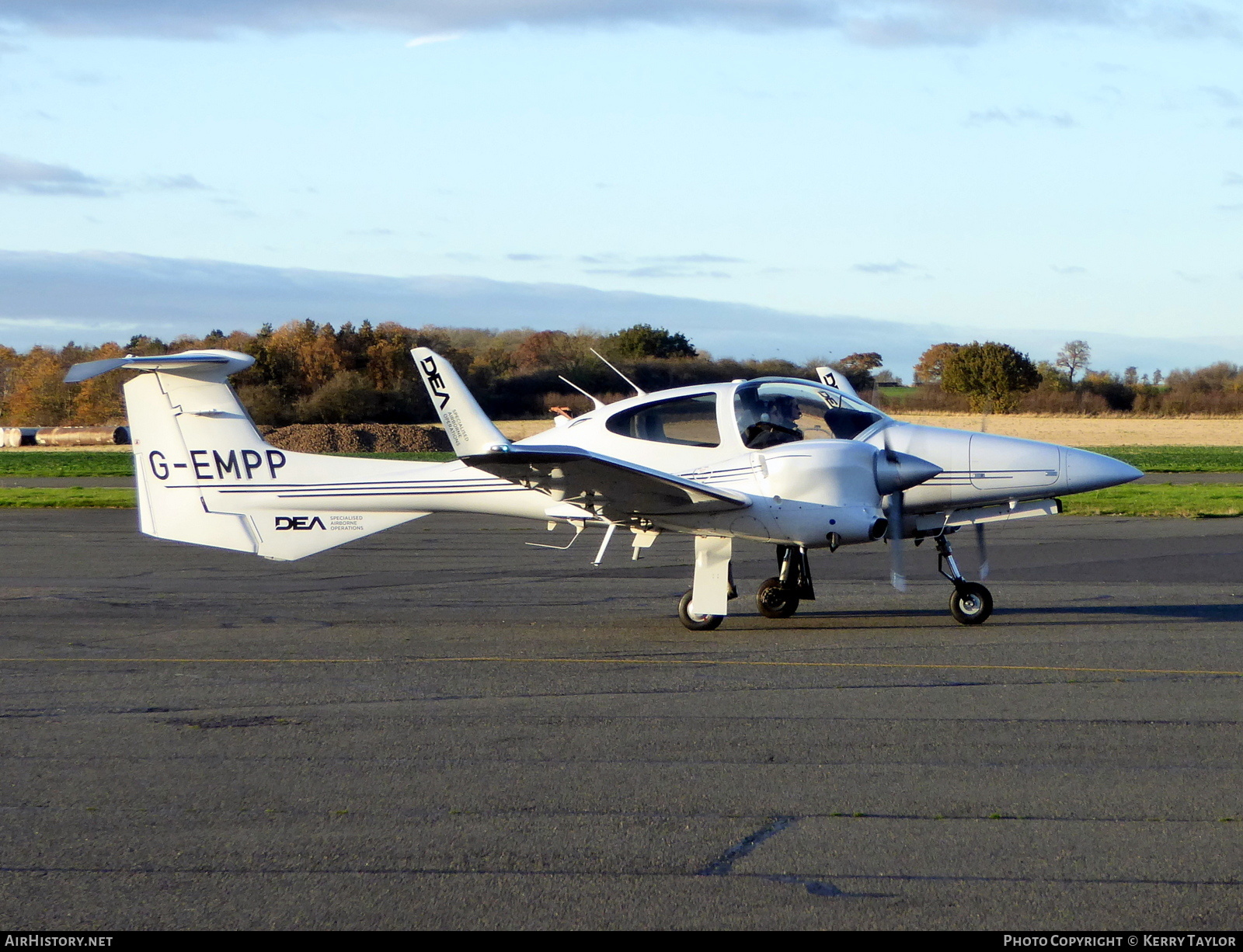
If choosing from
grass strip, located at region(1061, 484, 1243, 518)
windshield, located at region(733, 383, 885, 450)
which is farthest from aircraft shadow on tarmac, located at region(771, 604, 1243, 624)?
grass strip, located at region(1061, 484, 1243, 518)

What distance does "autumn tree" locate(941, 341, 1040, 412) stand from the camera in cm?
7244

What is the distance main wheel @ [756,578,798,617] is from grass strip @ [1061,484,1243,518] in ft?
41.2

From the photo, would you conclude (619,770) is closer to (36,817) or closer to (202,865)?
(202,865)

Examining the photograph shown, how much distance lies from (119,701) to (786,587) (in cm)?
625

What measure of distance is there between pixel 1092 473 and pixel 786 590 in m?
3.08

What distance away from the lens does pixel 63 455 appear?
2050 inches

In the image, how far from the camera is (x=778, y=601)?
37.9 ft

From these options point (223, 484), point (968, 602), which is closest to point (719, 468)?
point (968, 602)

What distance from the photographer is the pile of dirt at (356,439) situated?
5147 cm

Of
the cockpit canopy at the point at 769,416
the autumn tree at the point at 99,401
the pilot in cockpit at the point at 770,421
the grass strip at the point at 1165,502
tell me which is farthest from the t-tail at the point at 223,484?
the autumn tree at the point at 99,401

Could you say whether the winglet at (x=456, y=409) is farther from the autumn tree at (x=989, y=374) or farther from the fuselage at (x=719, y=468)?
the autumn tree at (x=989, y=374)

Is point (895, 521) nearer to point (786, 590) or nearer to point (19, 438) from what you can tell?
point (786, 590)

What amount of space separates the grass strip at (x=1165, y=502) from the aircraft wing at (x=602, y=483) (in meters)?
13.9

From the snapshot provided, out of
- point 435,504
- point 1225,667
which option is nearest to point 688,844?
point 1225,667
